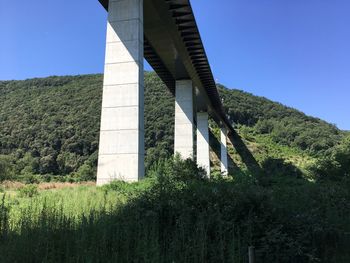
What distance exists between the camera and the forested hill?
247 ft

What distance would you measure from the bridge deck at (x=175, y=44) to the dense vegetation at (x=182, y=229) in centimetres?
1658

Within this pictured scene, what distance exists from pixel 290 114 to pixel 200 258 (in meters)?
150

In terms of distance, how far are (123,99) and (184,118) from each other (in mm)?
19125

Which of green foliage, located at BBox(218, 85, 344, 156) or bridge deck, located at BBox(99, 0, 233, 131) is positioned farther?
green foliage, located at BBox(218, 85, 344, 156)

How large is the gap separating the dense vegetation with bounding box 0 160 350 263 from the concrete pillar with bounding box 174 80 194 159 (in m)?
26.8

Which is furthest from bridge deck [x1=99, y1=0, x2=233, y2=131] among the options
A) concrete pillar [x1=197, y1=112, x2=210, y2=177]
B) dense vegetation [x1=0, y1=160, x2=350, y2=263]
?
dense vegetation [x1=0, y1=160, x2=350, y2=263]

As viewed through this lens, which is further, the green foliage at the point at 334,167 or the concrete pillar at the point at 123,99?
the green foliage at the point at 334,167

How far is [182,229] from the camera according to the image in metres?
6.87

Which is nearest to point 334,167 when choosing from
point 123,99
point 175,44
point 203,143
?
point 203,143

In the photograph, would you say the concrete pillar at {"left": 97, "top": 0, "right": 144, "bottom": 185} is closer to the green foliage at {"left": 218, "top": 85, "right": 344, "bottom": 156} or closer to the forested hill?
the forested hill

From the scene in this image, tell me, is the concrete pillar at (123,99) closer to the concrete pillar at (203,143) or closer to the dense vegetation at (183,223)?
the dense vegetation at (183,223)

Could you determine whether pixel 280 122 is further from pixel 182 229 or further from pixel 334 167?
pixel 182 229

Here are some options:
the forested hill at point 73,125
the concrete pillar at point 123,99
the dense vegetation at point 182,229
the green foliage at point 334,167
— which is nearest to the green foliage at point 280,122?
the forested hill at point 73,125

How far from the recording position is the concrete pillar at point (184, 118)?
37.1 m
